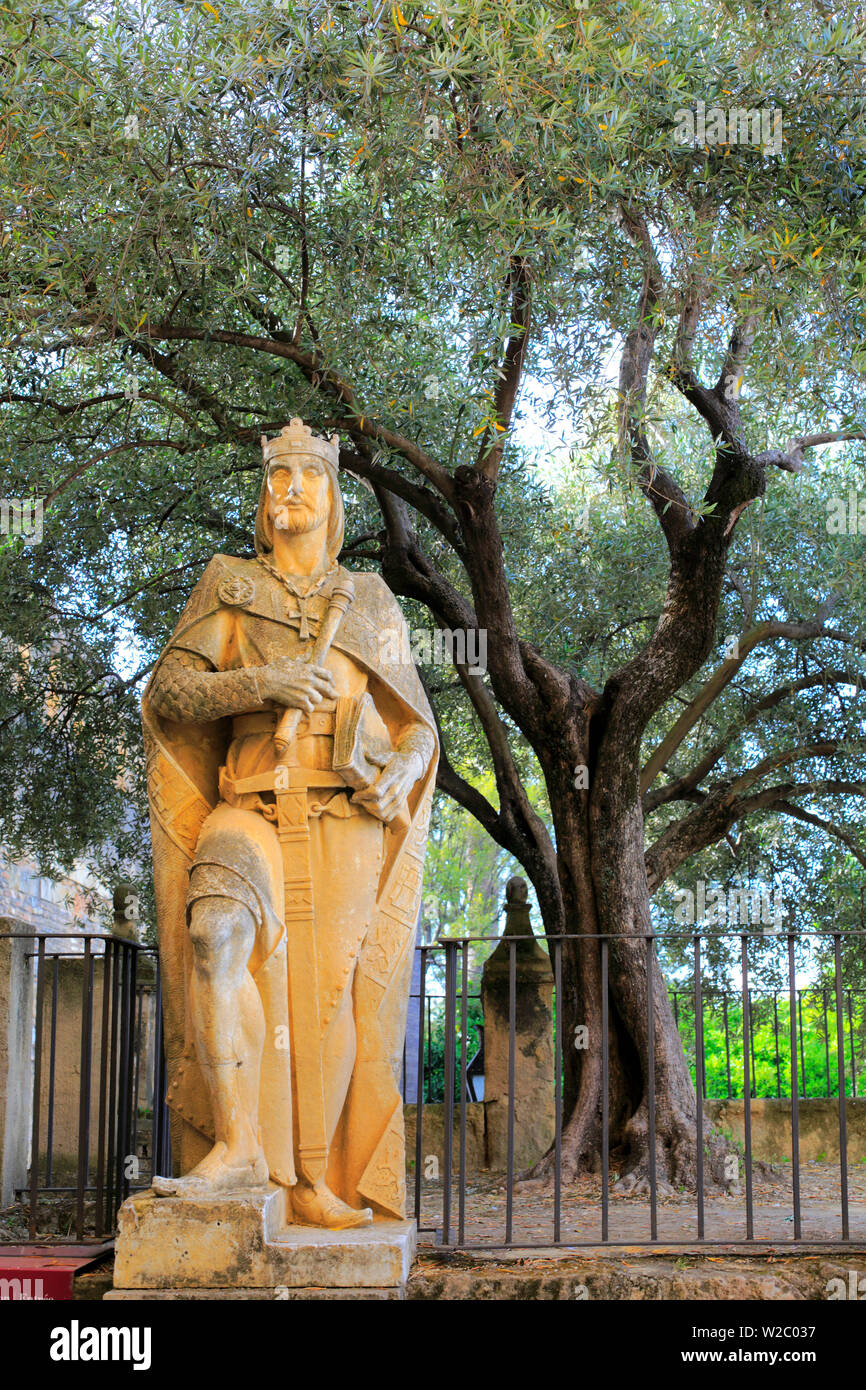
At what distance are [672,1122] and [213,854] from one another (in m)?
4.59

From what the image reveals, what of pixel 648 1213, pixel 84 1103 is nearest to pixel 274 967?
pixel 84 1103

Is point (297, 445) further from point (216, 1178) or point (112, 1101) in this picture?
point (112, 1101)

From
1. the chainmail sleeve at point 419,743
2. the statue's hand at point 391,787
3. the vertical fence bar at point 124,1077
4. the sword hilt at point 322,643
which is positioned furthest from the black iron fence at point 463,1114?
the sword hilt at point 322,643

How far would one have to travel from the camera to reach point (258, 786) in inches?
205

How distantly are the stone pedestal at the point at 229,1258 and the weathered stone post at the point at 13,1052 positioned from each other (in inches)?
133

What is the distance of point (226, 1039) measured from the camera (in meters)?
4.72

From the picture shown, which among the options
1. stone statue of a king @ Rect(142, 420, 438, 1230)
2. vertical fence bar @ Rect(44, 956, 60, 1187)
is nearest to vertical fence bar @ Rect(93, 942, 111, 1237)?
vertical fence bar @ Rect(44, 956, 60, 1187)

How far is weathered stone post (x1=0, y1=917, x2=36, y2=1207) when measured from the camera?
786 cm

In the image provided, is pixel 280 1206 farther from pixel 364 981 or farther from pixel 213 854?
pixel 213 854

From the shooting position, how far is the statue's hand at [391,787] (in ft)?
17.2

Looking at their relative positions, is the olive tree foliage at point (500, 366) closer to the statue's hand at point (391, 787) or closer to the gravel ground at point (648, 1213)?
the gravel ground at point (648, 1213)

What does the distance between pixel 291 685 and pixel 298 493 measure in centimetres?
88

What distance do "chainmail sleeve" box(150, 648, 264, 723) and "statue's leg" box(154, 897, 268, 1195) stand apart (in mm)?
785

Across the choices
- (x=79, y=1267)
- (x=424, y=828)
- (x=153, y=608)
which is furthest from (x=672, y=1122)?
(x=153, y=608)
